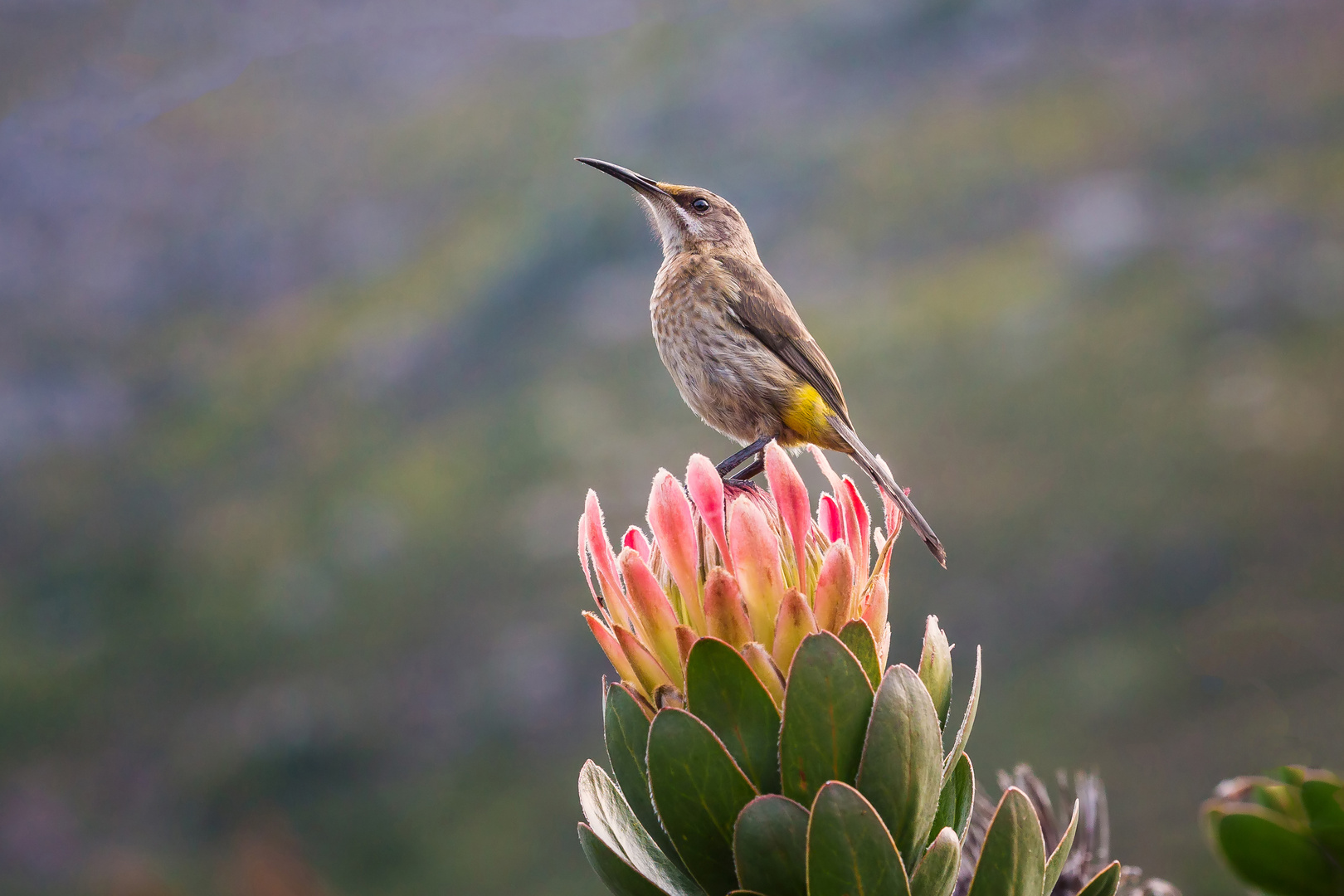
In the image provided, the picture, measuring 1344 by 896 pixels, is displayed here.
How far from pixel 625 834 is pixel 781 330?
784mm

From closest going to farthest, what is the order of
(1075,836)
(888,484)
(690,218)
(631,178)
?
(1075,836), (888,484), (631,178), (690,218)

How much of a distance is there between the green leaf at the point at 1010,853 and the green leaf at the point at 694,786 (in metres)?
0.13

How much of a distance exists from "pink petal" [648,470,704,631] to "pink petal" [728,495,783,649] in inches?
1.2

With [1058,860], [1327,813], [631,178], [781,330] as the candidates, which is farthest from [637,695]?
[631,178]

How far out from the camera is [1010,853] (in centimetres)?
51

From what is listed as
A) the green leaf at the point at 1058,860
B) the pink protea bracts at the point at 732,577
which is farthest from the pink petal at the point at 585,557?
the green leaf at the point at 1058,860

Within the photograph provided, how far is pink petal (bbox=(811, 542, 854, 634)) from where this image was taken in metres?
0.57

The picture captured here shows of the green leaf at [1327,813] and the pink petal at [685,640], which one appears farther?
the green leaf at [1327,813]

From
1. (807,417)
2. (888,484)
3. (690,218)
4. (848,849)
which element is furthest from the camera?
(690,218)

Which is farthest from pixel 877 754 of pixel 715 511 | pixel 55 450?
pixel 55 450

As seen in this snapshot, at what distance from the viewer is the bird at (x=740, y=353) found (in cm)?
118

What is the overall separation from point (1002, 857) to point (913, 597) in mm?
3272

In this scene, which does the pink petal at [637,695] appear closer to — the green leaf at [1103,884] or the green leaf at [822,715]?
the green leaf at [822,715]

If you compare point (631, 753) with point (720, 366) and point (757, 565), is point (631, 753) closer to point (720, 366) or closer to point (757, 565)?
point (757, 565)
